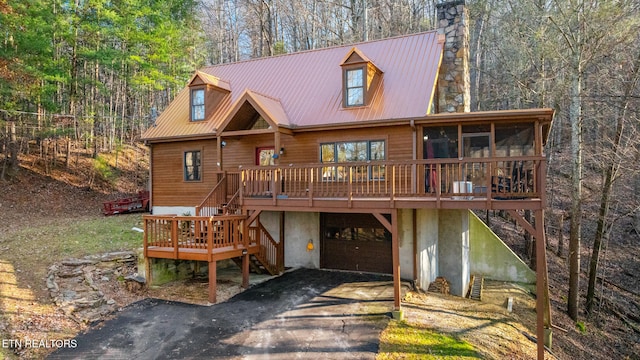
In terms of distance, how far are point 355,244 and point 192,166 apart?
24.0 feet

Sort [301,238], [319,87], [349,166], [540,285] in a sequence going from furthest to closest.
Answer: [319,87] < [301,238] < [349,166] < [540,285]

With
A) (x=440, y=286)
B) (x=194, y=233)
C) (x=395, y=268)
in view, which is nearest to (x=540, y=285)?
(x=395, y=268)

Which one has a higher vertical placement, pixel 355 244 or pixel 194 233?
pixel 194 233

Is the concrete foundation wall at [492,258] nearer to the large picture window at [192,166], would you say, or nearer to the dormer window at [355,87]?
the dormer window at [355,87]

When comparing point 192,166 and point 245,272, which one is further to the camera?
point 192,166

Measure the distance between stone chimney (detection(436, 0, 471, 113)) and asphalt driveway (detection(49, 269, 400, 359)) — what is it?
7.15 meters

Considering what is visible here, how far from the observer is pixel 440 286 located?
1273 cm

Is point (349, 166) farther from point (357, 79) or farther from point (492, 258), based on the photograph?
point (492, 258)

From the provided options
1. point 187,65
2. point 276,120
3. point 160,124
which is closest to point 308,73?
point 276,120

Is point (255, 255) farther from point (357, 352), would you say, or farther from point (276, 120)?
point (357, 352)

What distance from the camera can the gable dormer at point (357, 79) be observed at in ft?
42.7

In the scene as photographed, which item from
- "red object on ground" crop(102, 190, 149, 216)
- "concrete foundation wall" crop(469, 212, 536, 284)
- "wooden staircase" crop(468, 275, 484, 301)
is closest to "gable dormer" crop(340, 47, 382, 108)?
"concrete foundation wall" crop(469, 212, 536, 284)

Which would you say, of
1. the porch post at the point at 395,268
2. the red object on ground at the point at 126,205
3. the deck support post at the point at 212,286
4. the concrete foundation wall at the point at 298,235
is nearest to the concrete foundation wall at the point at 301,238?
the concrete foundation wall at the point at 298,235

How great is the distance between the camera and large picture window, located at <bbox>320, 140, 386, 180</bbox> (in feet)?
40.5
